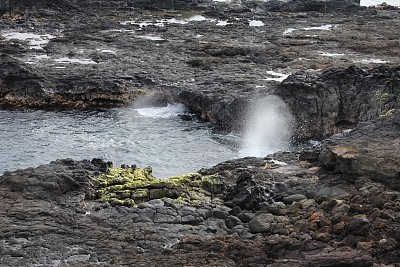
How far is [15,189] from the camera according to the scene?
61.1 feet

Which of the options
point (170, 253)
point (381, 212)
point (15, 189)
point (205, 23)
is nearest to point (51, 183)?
point (15, 189)

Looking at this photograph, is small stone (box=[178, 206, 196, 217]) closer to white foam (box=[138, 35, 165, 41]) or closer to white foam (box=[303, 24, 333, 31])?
white foam (box=[138, 35, 165, 41])

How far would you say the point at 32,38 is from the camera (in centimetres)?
4797

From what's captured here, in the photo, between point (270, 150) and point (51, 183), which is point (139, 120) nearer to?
point (270, 150)

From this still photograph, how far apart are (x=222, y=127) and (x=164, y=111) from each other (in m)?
4.61

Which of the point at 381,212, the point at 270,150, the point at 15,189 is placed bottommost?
the point at 270,150

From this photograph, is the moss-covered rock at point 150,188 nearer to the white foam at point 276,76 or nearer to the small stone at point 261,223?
the small stone at point 261,223

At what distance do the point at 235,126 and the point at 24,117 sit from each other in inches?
510

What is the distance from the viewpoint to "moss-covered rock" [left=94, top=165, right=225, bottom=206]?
18.3 metres

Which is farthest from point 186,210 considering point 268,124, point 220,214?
point 268,124

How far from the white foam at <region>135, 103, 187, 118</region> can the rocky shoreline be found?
66 centimetres

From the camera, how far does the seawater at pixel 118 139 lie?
27703mm

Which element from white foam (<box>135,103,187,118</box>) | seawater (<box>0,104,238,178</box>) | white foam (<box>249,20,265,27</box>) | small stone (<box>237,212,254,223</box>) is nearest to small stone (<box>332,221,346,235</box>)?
small stone (<box>237,212,254,223</box>)

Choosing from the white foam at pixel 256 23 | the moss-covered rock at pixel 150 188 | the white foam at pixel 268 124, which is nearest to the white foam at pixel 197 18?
the white foam at pixel 256 23
